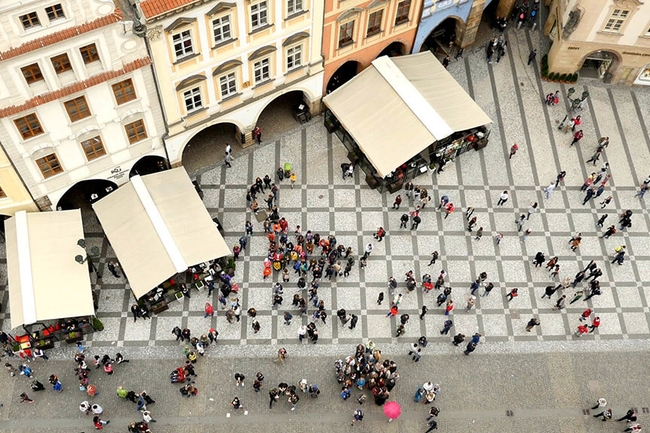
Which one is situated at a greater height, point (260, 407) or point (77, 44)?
point (77, 44)

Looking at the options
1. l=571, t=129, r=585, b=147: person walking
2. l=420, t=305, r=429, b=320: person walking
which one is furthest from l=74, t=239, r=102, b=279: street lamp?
l=571, t=129, r=585, b=147: person walking

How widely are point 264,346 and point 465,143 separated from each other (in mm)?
18209

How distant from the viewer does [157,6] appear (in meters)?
30.6

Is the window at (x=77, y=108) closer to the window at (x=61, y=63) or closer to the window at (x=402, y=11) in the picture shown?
the window at (x=61, y=63)

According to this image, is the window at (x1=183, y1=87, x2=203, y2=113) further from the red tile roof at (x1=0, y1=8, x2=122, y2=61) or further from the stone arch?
the stone arch

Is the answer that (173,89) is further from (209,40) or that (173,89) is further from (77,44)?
(77,44)

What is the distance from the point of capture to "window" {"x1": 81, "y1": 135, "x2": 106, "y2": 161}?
34844mm

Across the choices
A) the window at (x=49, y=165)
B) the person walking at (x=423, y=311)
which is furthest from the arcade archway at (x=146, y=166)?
the person walking at (x=423, y=311)

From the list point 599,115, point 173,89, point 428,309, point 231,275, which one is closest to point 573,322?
point 428,309

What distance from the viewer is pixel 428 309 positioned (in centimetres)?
3766

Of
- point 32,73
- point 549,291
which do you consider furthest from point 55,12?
point 549,291

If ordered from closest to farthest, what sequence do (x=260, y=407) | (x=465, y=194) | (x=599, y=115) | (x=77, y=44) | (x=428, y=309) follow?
(x=77, y=44), (x=260, y=407), (x=428, y=309), (x=465, y=194), (x=599, y=115)

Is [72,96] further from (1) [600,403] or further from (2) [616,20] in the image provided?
(2) [616,20]

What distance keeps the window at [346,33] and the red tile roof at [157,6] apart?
11.6 m
